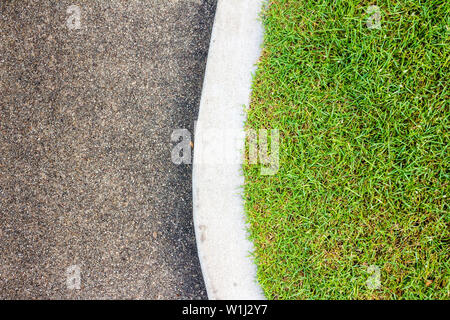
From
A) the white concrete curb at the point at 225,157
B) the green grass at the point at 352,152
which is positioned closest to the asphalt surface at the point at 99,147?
the white concrete curb at the point at 225,157

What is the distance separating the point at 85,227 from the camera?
8.41 feet

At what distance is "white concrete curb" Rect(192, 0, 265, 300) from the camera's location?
227cm

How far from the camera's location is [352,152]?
2.10 metres

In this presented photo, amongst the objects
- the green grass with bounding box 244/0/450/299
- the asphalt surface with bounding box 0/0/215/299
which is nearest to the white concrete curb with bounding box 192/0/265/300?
the green grass with bounding box 244/0/450/299

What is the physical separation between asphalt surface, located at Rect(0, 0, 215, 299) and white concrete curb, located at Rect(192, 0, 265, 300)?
20cm

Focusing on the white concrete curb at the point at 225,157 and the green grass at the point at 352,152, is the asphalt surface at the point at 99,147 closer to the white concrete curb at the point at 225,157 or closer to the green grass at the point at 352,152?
the white concrete curb at the point at 225,157

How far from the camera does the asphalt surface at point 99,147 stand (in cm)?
249

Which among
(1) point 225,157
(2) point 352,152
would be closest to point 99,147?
(1) point 225,157

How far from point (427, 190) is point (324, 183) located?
0.66 meters

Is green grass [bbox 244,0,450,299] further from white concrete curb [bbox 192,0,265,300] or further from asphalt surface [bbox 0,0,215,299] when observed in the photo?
asphalt surface [bbox 0,0,215,299]

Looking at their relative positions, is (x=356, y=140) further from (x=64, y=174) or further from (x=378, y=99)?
(x=64, y=174)

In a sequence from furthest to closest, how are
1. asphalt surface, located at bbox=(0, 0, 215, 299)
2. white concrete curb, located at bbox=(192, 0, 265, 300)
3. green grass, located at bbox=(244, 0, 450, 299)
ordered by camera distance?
1. asphalt surface, located at bbox=(0, 0, 215, 299)
2. white concrete curb, located at bbox=(192, 0, 265, 300)
3. green grass, located at bbox=(244, 0, 450, 299)

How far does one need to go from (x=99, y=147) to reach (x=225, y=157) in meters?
1.11

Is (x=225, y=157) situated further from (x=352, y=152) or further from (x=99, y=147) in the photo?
(x=99, y=147)
